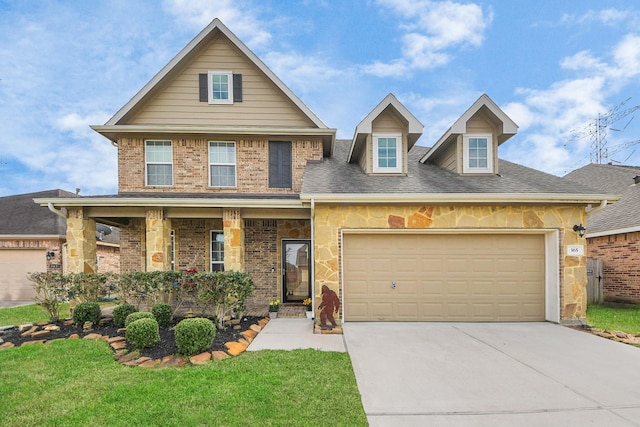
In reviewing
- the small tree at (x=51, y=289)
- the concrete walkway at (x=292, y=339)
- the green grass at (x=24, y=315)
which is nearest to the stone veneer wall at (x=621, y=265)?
the concrete walkway at (x=292, y=339)

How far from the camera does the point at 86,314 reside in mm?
7086

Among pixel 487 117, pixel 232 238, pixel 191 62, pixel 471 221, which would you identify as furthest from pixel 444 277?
pixel 191 62

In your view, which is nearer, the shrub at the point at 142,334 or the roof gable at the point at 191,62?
the shrub at the point at 142,334

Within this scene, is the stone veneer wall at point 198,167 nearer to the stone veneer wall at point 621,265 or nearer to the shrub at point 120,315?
the shrub at point 120,315

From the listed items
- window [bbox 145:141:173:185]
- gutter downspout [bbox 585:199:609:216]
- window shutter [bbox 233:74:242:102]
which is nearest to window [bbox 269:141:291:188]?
window shutter [bbox 233:74:242:102]

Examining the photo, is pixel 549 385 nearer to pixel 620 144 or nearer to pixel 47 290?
pixel 47 290

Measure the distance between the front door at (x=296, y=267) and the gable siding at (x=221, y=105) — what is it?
3866 millimetres

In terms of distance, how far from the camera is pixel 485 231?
7715mm

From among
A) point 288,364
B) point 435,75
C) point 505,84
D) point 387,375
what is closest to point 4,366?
point 288,364

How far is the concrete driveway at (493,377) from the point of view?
11.9 ft

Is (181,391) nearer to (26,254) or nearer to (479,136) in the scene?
(479,136)

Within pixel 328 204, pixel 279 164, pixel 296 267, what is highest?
pixel 279 164

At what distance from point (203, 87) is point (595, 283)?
14879mm

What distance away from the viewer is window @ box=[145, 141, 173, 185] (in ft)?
33.2
